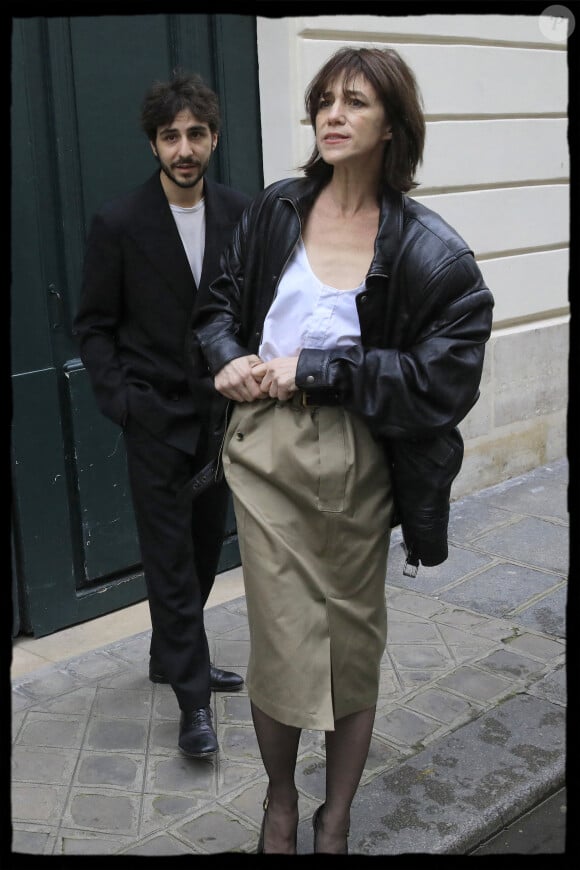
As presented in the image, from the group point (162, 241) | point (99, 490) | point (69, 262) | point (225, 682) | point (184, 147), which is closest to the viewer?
point (184, 147)

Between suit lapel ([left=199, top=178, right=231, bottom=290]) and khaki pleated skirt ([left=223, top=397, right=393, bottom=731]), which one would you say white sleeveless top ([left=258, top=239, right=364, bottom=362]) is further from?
suit lapel ([left=199, top=178, right=231, bottom=290])

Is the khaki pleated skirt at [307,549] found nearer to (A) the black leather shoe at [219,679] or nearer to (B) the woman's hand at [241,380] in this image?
(B) the woman's hand at [241,380]

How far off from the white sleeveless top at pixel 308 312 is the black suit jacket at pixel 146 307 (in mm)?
656

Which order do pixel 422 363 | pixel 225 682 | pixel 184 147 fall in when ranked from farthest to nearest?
pixel 225 682
pixel 184 147
pixel 422 363

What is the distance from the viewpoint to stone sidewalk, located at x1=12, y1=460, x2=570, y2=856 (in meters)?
3.10

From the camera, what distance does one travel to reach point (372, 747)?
3.57m

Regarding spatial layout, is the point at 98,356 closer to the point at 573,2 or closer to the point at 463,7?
the point at 463,7

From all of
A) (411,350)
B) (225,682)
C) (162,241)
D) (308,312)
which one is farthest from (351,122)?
(225,682)

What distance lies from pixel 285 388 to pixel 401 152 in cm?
69

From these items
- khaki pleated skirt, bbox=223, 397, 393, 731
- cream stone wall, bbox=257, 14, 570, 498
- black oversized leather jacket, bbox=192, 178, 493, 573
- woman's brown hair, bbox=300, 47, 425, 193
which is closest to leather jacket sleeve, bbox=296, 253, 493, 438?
black oversized leather jacket, bbox=192, 178, 493, 573

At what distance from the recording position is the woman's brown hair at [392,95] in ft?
8.55

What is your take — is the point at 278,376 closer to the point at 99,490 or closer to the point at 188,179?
the point at 188,179

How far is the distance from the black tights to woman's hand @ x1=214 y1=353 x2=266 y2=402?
82 cm

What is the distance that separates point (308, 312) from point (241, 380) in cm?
25
